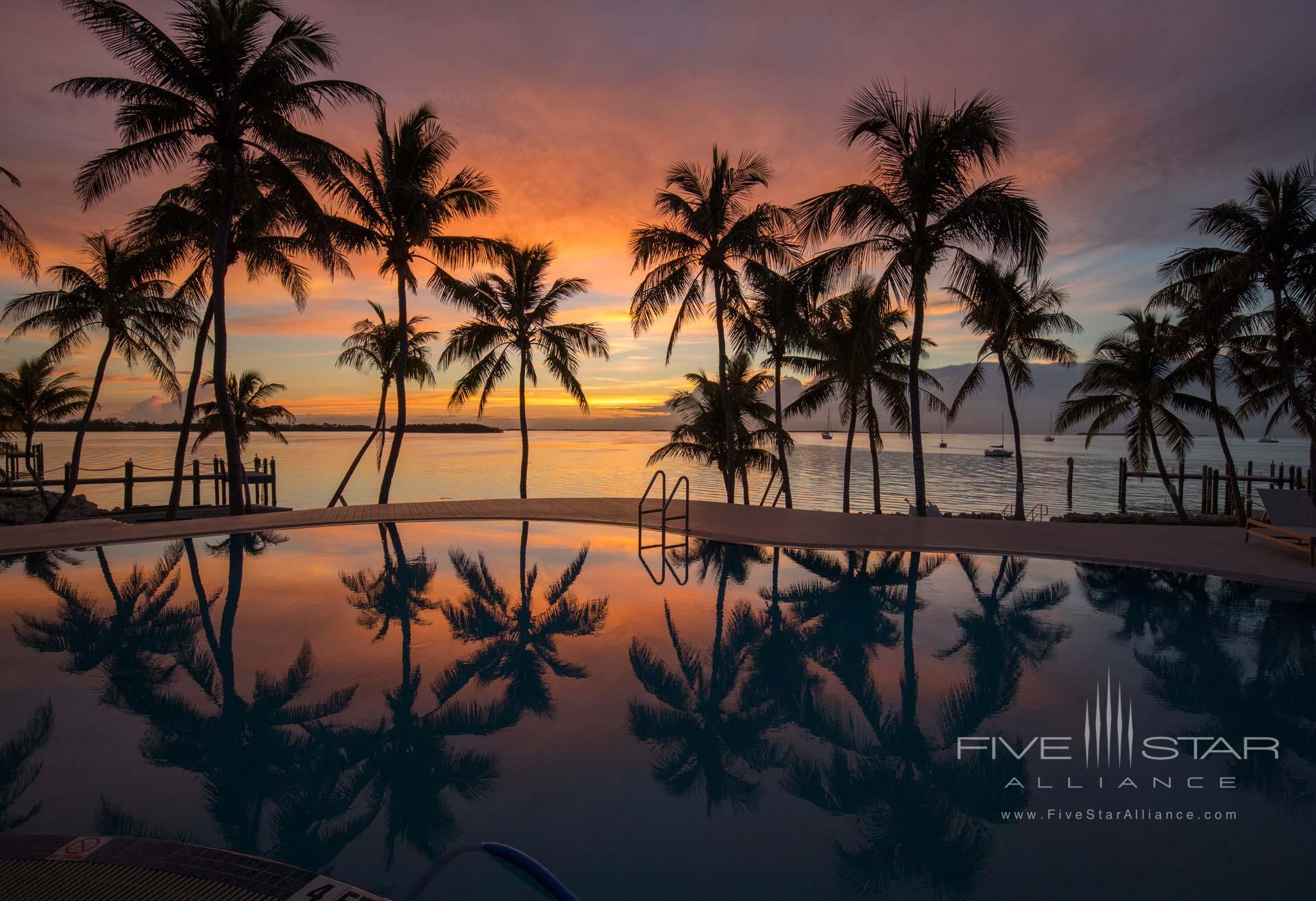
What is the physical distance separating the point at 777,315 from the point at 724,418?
704 cm

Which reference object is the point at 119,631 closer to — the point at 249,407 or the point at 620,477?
the point at 249,407

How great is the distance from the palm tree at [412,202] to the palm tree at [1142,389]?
2050 cm

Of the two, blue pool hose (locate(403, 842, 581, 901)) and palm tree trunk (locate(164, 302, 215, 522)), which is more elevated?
Result: palm tree trunk (locate(164, 302, 215, 522))

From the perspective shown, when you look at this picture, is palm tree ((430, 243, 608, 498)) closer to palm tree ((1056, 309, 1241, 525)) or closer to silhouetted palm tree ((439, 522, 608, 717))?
silhouetted palm tree ((439, 522, 608, 717))

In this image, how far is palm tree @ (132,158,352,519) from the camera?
512 inches

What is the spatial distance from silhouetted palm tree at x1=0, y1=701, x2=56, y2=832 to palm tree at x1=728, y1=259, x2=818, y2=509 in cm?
1230

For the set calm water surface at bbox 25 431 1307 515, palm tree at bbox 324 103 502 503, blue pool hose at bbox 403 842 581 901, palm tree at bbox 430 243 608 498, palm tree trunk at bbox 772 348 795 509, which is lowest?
calm water surface at bbox 25 431 1307 515

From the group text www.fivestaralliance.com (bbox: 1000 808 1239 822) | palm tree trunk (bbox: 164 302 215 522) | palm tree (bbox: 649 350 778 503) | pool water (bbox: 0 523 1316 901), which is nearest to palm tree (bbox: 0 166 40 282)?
palm tree trunk (bbox: 164 302 215 522)

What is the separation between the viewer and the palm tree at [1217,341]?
16.3m

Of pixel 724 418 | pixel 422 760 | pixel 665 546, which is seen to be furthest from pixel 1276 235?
pixel 422 760

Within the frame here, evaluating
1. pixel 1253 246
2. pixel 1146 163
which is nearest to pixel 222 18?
pixel 1146 163

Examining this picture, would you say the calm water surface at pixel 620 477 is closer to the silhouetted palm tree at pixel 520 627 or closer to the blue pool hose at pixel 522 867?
the silhouetted palm tree at pixel 520 627

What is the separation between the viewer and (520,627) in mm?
6887

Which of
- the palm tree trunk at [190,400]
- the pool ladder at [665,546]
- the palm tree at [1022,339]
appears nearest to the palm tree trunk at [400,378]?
the palm tree trunk at [190,400]
